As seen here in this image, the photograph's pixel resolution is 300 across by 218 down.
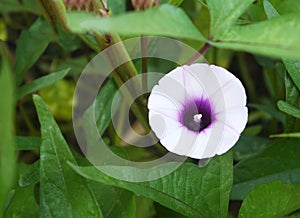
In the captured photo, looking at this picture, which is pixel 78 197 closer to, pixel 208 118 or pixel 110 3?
pixel 208 118

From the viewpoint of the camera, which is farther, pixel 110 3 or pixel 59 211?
pixel 110 3

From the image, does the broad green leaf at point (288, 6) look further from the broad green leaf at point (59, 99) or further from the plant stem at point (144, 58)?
the broad green leaf at point (59, 99)

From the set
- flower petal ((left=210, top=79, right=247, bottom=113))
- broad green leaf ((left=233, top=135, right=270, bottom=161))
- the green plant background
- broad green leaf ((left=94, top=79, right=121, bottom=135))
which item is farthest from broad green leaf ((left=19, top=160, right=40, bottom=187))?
broad green leaf ((left=233, top=135, right=270, bottom=161))

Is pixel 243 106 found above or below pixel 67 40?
below

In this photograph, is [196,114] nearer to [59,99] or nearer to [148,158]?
[148,158]

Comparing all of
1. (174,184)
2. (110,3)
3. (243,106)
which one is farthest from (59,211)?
(110,3)

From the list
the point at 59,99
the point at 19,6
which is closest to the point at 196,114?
the point at 19,6

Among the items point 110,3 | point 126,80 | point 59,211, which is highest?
point 110,3
